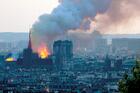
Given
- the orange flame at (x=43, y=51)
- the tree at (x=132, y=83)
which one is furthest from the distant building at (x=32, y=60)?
the tree at (x=132, y=83)

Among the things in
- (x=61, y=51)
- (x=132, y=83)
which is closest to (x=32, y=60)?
(x=61, y=51)

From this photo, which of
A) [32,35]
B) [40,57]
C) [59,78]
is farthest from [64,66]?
[59,78]

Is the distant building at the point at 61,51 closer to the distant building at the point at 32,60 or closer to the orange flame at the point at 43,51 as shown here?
the orange flame at the point at 43,51

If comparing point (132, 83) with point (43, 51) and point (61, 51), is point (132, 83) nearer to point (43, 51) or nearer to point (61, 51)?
point (43, 51)

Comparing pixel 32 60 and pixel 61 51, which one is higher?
pixel 61 51

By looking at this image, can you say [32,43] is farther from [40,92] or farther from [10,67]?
[40,92]

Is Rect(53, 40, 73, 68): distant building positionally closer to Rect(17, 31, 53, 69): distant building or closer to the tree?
Rect(17, 31, 53, 69): distant building
